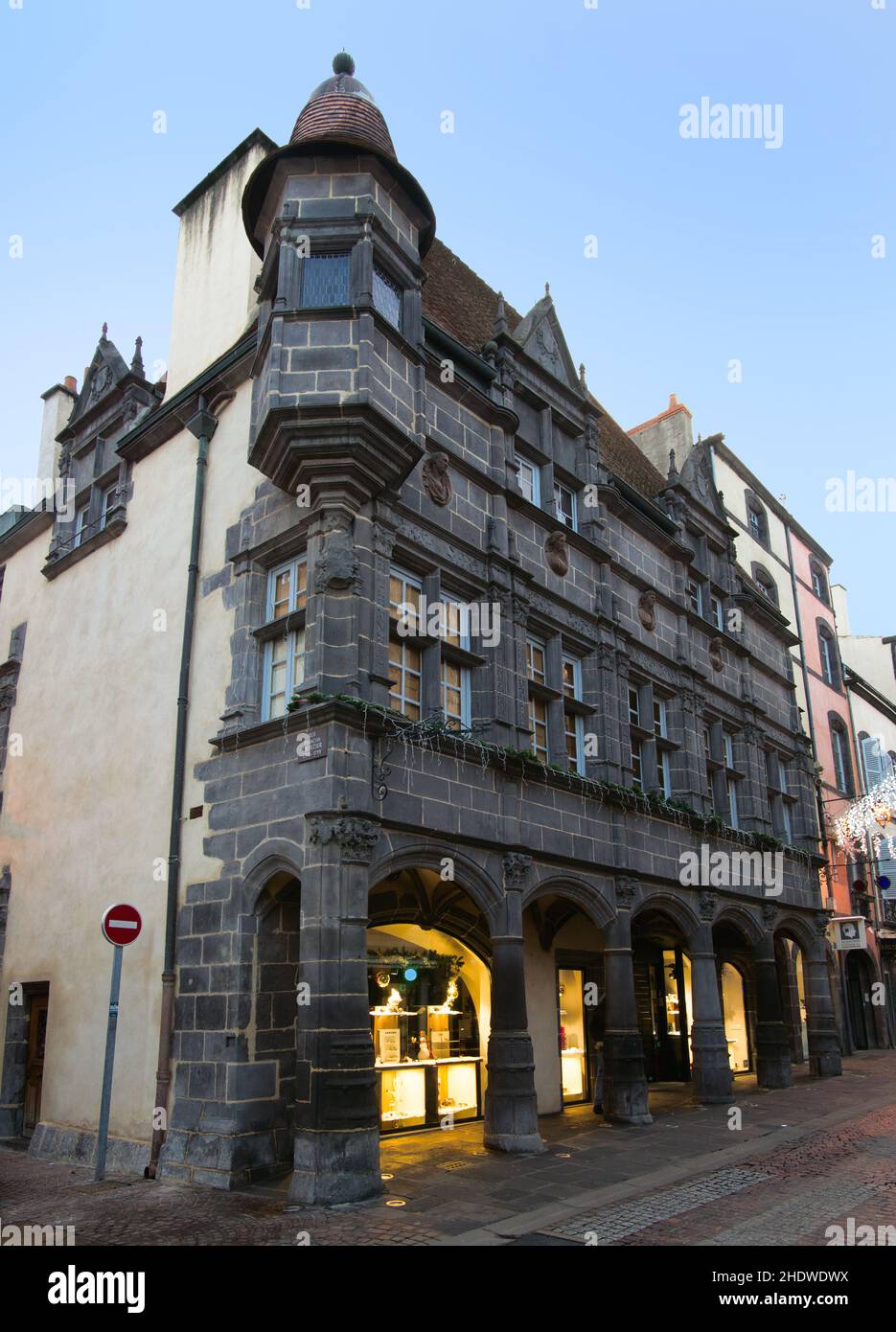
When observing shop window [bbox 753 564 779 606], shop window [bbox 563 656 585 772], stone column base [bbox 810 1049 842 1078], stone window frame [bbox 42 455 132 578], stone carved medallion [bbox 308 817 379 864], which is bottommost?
stone column base [bbox 810 1049 842 1078]

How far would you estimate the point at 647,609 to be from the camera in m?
18.7

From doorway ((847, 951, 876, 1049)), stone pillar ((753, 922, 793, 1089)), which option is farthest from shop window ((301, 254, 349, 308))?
doorway ((847, 951, 876, 1049))

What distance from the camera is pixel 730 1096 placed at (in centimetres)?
1673

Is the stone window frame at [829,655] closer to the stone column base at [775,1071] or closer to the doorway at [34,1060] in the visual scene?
the stone column base at [775,1071]

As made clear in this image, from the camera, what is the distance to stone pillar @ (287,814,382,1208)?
9.41 meters

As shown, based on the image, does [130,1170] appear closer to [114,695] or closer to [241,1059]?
[241,1059]

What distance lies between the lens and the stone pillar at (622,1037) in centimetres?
1435

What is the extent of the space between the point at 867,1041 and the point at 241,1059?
78.9 ft

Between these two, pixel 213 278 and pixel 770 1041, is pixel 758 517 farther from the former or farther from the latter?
pixel 213 278

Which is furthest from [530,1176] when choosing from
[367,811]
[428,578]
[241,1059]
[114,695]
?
[114,695]

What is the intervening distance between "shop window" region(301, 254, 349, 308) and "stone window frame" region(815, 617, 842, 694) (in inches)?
895

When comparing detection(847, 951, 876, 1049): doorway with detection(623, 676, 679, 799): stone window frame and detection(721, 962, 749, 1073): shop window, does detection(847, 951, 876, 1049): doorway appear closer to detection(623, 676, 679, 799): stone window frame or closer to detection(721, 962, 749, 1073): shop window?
detection(721, 962, 749, 1073): shop window

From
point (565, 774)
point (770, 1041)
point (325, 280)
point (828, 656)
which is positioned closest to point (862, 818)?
point (828, 656)

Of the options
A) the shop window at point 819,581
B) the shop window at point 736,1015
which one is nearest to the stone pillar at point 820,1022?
the shop window at point 736,1015
